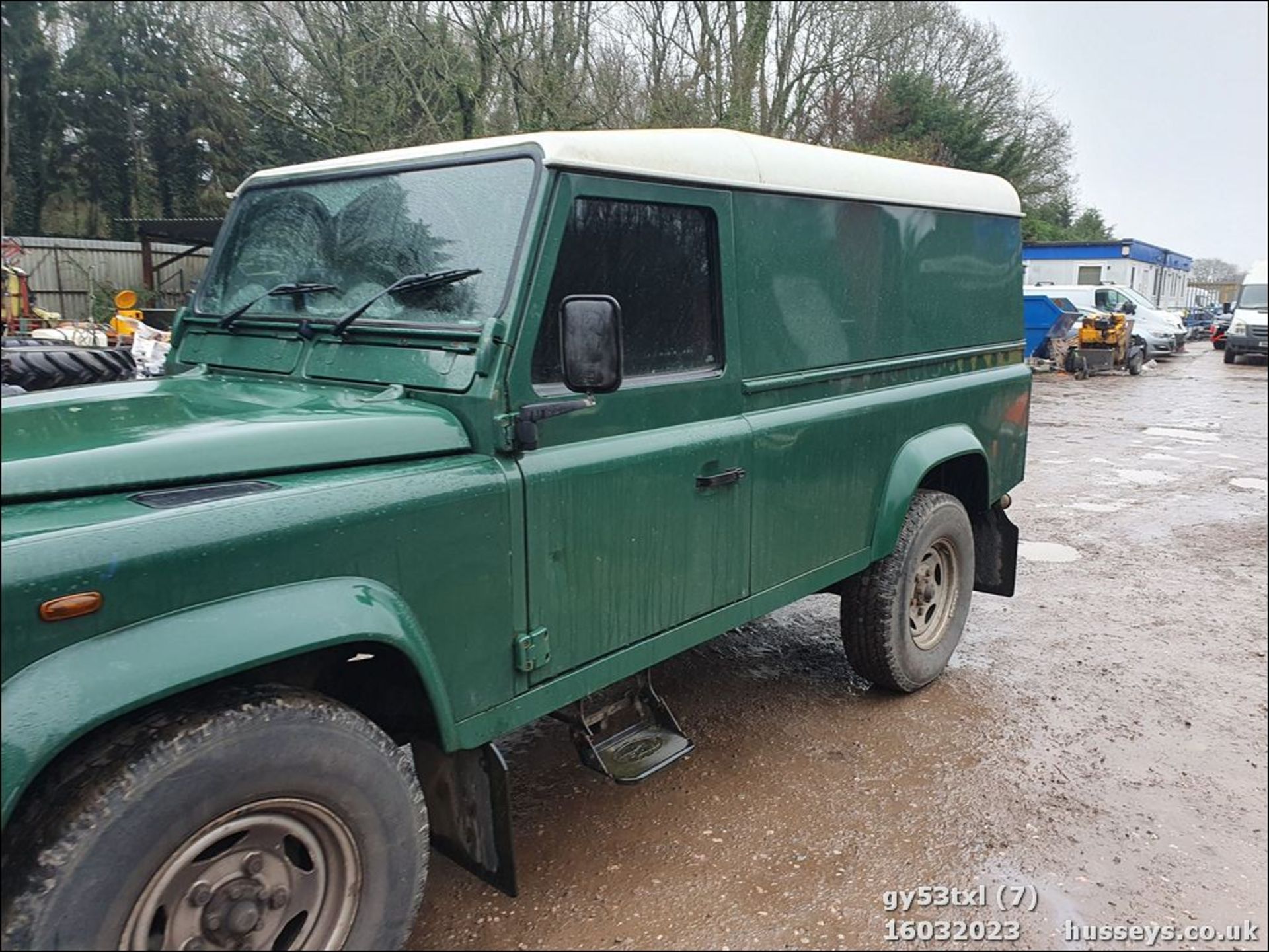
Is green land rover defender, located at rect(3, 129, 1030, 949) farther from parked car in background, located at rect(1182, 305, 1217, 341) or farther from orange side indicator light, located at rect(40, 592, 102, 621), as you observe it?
parked car in background, located at rect(1182, 305, 1217, 341)

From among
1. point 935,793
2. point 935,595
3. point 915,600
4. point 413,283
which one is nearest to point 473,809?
point 413,283

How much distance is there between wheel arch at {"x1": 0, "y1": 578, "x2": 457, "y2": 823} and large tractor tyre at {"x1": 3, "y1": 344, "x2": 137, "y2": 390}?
1.86m

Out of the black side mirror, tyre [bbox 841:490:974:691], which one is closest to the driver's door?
the black side mirror

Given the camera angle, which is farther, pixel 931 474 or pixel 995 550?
pixel 995 550


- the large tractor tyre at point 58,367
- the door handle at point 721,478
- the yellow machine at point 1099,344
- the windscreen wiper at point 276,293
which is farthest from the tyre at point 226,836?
the yellow machine at point 1099,344

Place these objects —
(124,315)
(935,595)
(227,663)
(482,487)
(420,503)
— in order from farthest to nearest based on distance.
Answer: (124,315) → (935,595) → (482,487) → (420,503) → (227,663)

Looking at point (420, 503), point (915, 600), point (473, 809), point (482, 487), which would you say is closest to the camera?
point (420, 503)

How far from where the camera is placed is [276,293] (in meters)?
3.04

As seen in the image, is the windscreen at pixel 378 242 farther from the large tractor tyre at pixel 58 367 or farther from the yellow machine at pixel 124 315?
the yellow machine at pixel 124 315

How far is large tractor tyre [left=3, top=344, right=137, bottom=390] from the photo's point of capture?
345 cm

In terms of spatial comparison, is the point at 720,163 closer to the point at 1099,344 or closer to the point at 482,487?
the point at 482,487

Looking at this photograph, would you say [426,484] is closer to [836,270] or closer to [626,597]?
[626,597]

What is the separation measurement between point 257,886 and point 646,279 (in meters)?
1.91

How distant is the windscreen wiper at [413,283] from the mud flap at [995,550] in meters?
3.31
